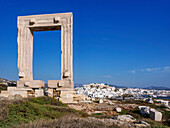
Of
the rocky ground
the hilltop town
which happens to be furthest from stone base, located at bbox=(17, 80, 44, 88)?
the rocky ground

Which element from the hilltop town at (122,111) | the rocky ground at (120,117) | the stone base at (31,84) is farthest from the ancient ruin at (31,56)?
the rocky ground at (120,117)

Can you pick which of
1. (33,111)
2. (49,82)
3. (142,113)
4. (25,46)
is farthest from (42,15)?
(142,113)

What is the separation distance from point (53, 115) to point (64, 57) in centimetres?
571

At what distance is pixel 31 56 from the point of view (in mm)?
11859

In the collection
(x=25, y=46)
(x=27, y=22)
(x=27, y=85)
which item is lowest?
(x=27, y=85)

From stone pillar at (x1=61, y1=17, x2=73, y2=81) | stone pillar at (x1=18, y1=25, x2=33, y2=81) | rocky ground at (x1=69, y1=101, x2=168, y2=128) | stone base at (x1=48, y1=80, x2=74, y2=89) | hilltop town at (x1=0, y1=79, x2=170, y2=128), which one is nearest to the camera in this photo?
rocky ground at (x1=69, y1=101, x2=168, y2=128)

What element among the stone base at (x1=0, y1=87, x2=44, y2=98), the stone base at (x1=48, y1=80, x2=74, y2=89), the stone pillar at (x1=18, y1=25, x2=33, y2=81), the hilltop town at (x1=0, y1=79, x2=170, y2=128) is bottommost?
the hilltop town at (x1=0, y1=79, x2=170, y2=128)

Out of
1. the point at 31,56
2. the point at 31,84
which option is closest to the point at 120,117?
the point at 31,84

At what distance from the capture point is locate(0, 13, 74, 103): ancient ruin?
10.8 meters

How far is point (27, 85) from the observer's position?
10820 mm

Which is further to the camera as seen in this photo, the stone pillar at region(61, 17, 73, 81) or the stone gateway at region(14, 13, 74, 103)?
the stone pillar at region(61, 17, 73, 81)

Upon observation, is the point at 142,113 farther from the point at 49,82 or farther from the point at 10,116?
the point at 10,116

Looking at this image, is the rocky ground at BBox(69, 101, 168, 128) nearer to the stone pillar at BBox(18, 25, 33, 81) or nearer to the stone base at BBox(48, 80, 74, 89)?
the stone base at BBox(48, 80, 74, 89)

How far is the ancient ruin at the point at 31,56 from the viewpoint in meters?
10.8
